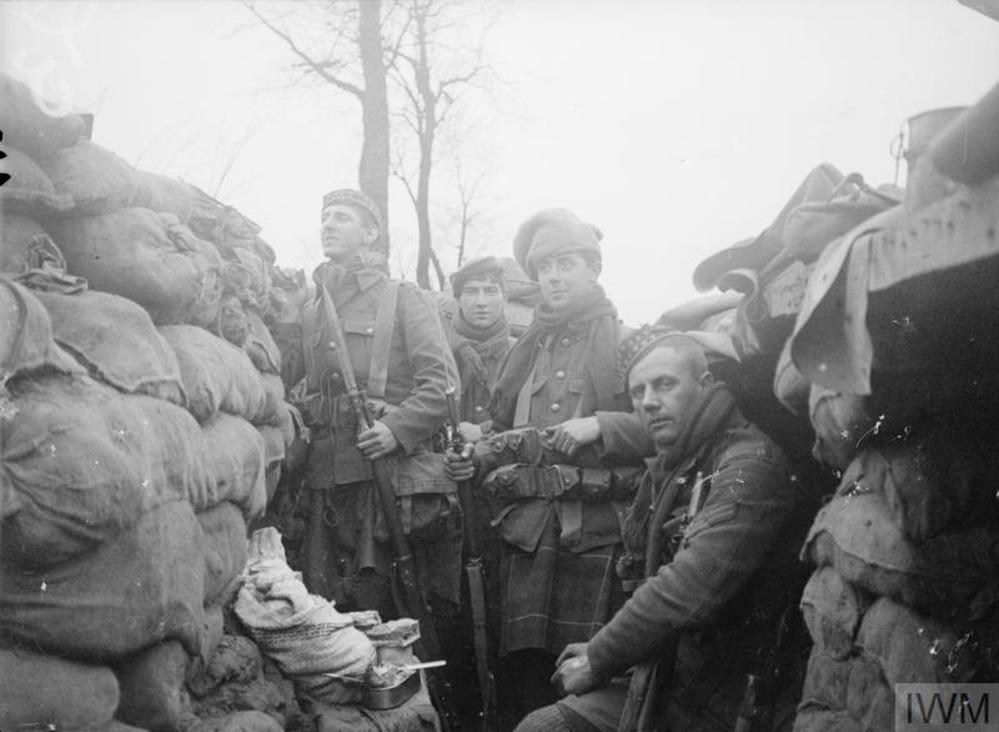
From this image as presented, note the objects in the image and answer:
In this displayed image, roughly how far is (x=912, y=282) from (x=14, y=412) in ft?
7.31

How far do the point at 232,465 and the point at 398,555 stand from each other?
5.40 ft

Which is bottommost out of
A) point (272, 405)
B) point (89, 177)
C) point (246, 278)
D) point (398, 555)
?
point (398, 555)

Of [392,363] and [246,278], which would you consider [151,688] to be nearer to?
[246,278]

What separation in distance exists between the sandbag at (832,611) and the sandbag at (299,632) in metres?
1.97

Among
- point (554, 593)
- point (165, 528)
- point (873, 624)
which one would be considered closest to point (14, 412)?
point (165, 528)

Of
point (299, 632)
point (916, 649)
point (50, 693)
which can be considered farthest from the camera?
point (299, 632)

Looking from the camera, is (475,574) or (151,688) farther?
(475,574)

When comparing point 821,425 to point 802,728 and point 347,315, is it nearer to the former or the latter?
point 802,728

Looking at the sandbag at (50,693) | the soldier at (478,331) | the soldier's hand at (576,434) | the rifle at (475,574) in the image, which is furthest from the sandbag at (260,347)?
the sandbag at (50,693)

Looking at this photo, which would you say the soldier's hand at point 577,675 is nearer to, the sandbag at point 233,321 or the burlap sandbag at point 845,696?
the burlap sandbag at point 845,696

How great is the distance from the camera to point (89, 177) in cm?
323

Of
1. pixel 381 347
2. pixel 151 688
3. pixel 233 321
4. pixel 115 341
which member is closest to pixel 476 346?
pixel 381 347

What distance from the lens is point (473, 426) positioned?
17.7 ft

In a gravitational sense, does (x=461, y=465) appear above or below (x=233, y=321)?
below
